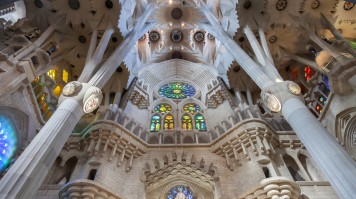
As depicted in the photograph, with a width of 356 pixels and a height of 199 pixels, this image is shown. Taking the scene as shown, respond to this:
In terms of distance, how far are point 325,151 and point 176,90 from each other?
11814 mm

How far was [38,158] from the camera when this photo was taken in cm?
534

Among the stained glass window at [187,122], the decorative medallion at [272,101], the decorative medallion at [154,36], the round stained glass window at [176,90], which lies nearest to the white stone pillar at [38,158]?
the decorative medallion at [272,101]

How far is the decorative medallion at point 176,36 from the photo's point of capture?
1877 centimetres

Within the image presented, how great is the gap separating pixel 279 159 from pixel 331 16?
23.9 ft

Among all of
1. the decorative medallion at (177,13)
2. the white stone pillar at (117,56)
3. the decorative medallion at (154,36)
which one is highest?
the decorative medallion at (177,13)

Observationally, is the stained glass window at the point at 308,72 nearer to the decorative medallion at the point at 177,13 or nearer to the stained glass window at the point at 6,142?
the decorative medallion at the point at 177,13

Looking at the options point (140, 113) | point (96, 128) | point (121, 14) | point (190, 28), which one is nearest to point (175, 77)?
point (190, 28)

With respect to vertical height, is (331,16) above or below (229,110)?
above

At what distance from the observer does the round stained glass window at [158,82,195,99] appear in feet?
52.8

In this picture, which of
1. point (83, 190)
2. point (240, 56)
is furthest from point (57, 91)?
point (240, 56)

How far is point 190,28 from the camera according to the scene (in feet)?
60.7

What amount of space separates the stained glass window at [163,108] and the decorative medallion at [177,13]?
23.0 ft

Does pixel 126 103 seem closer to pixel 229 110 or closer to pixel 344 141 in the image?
pixel 229 110

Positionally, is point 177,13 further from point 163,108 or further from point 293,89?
point 293,89
